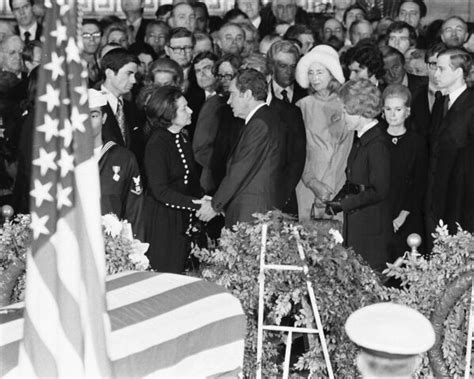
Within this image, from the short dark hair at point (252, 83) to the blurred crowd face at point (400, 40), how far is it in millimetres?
3284

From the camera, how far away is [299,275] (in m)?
7.43

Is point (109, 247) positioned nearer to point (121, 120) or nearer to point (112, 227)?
point (112, 227)

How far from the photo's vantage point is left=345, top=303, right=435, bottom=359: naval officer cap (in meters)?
4.59


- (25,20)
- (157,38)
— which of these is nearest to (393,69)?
(157,38)

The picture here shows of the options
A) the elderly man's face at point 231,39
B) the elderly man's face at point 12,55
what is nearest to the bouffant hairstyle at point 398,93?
the elderly man's face at point 231,39

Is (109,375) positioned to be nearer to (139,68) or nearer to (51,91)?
(51,91)

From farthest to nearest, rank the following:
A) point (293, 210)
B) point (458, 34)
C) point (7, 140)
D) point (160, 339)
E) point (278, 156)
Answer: point (458, 34), point (7, 140), point (293, 210), point (278, 156), point (160, 339)

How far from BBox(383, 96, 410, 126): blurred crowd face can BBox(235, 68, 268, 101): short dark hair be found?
3.60ft

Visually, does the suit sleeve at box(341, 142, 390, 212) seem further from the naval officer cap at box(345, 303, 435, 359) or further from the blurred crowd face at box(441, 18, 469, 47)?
the naval officer cap at box(345, 303, 435, 359)

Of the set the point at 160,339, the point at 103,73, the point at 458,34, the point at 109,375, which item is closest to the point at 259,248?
the point at 160,339

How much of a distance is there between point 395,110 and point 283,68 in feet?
4.71

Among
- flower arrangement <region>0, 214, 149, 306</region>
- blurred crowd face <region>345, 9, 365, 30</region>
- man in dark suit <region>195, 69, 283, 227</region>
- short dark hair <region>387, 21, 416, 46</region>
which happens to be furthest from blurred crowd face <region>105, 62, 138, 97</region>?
blurred crowd face <region>345, 9, 365, 30</region>

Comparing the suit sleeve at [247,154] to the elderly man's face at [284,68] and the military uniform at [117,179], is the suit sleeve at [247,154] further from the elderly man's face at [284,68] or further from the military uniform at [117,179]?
the elderly man's face at [284,68]

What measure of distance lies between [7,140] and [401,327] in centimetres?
751
